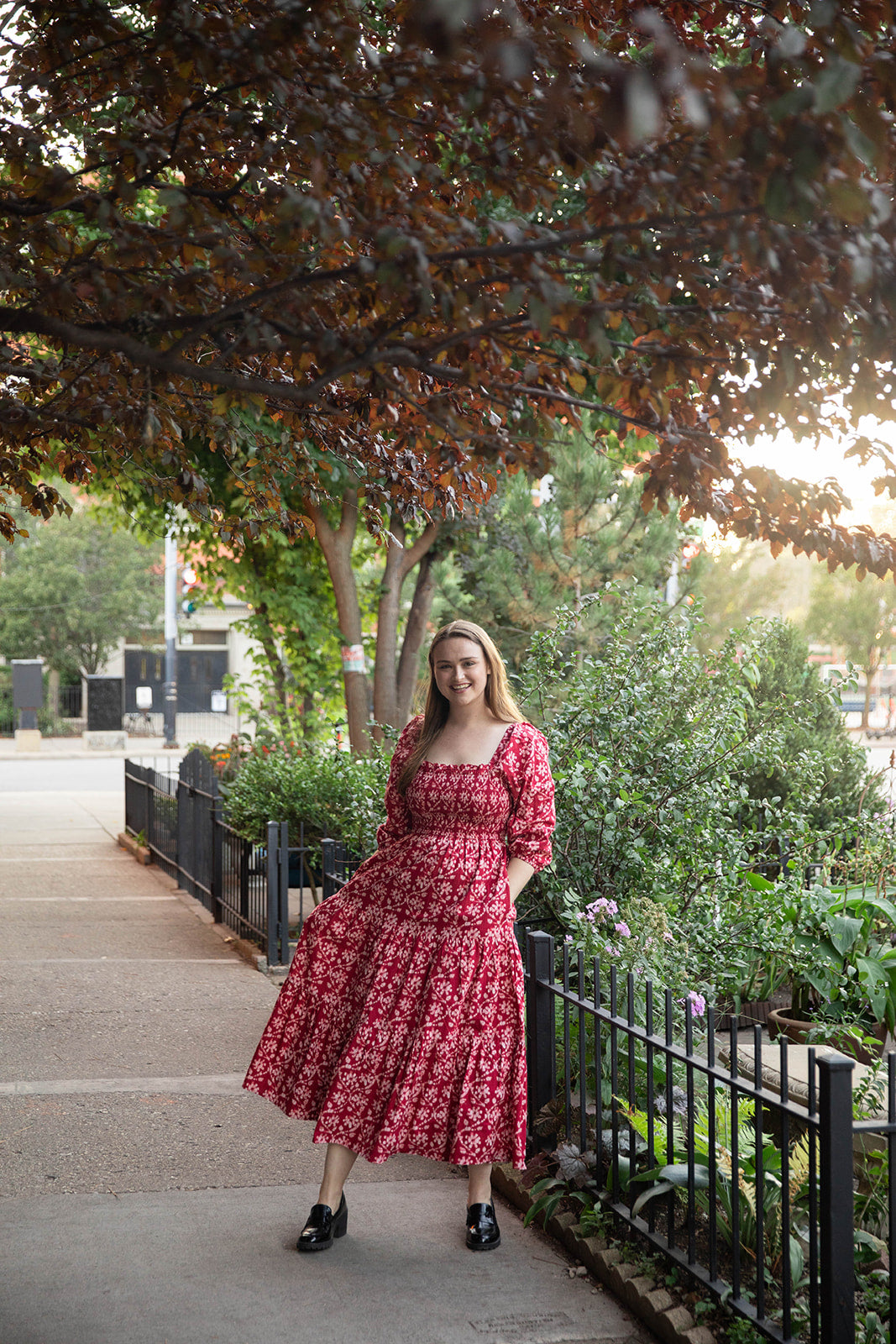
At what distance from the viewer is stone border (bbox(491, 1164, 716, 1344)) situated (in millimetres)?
3023

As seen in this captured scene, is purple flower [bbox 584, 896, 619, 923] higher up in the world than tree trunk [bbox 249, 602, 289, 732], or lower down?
lower down

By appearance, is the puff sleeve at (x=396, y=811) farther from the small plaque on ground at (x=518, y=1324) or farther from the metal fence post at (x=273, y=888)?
the metal fence post at (x=273, y=888)

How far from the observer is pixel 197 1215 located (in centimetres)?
382

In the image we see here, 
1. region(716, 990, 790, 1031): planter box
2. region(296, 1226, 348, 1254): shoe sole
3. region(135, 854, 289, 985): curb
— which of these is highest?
region(716, 990, 790, 1031): planter box

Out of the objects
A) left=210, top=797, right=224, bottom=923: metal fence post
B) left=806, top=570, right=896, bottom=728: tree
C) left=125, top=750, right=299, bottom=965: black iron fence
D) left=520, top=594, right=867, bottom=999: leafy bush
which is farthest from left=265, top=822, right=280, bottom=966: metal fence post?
left=806, top=570, right=896, bottom=728: tree

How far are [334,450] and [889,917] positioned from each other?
3364 millimetres

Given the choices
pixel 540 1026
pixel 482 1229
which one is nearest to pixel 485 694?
pixel 540 1026

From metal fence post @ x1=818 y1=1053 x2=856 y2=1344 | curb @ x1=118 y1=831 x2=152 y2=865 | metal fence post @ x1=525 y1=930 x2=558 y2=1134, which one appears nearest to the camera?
metal fence post @ x1=818 y1=1053 x2=856 y2=1344

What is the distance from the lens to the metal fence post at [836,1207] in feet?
8.47

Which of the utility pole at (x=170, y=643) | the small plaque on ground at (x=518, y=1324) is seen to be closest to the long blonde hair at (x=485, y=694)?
the small plaque on ground at (x=518, y=1324)

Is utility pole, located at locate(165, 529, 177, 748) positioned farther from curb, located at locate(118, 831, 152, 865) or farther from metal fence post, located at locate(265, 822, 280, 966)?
metal fence post, located at locate(265, 822, 280, 966)

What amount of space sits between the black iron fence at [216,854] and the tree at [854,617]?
33.5m

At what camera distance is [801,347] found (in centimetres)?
282

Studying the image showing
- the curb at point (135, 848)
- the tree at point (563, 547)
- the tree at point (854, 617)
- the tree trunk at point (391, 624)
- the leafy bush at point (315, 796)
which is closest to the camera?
the leafy bush at point (315, 796)
